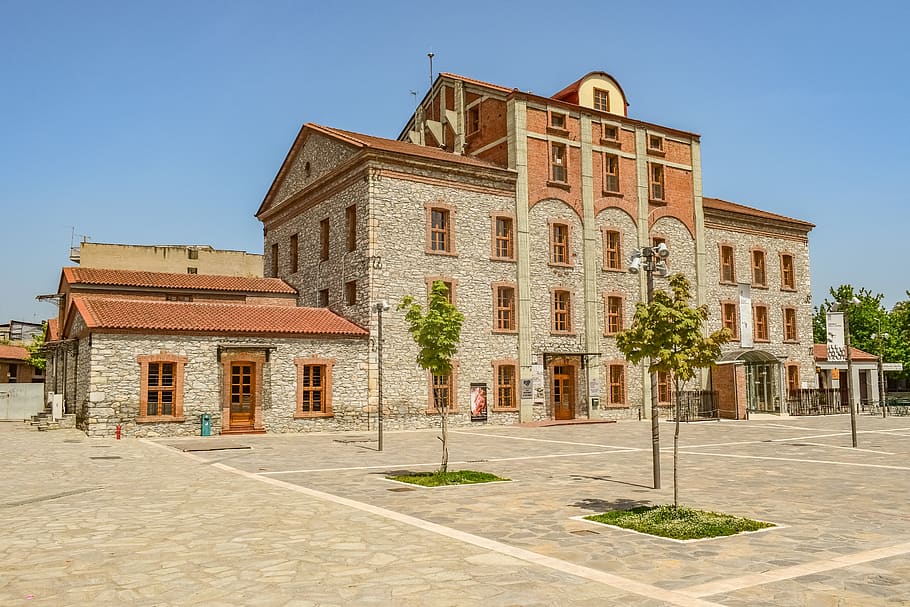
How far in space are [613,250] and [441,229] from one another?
9383 millimetres

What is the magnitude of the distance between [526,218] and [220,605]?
27501mm

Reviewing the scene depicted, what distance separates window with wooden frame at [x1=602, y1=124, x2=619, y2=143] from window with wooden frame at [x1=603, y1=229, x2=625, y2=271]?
4.45 meters

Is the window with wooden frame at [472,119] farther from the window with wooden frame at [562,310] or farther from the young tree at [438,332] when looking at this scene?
the young tree at [438,332]

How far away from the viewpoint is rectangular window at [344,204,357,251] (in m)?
30.5

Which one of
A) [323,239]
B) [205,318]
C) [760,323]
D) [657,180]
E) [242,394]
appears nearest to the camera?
[242,394]

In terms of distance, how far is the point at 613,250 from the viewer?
35281mm

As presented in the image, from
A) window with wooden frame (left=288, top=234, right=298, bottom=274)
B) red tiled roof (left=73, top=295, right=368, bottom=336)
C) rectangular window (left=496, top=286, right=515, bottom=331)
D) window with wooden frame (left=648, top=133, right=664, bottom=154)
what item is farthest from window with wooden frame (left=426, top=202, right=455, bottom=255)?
window with wooden frame (left=648, top=133, right=664, bottom=154)

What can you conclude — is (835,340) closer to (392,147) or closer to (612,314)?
(612,314)

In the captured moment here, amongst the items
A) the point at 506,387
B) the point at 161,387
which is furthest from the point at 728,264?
the point at 161,387

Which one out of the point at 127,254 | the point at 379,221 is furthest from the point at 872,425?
the point at 127,254

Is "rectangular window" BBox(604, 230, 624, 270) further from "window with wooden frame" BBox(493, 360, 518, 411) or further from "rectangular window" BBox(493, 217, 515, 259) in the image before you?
"window with wooden frame" BBox(493, 360, 518, 411)

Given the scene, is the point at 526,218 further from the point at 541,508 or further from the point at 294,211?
the point at 541,508

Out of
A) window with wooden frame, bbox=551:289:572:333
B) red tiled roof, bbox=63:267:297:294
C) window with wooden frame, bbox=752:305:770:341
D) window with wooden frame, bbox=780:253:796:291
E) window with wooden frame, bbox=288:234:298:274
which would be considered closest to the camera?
red tiled roof, bbox=63:267:297:294

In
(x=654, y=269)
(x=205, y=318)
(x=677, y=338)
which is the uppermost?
(x=205, y=318)
